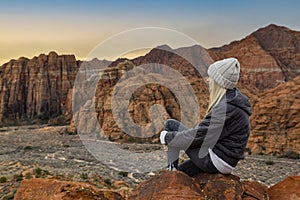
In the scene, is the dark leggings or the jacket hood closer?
the jacket hood

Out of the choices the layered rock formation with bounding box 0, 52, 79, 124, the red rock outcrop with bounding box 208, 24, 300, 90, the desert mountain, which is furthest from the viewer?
the red rock outcrop with bounding box 208, 24, 300, 90

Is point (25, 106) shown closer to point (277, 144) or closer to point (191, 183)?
point (277, 144)

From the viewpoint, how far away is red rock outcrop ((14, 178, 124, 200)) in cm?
405

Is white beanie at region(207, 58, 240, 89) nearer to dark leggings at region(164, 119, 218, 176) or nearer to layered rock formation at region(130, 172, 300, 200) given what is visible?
dark leggings at region(164, 119, 218, 176)

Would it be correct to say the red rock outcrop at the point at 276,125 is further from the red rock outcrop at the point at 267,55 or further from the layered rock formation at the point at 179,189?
the red rock outcrop at the point at 267,55

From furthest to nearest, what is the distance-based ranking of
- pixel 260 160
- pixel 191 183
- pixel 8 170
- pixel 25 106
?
1. pixel 25 106
2. pixel 260 160
3. pixel 8 170
4. pixel 191 183

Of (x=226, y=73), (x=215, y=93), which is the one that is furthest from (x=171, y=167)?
(x=226, y=73)

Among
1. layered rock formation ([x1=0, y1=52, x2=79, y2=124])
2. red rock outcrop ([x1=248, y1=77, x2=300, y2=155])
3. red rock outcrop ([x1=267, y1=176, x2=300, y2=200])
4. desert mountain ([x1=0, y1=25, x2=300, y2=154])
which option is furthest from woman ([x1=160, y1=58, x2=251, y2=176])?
layered rock formation ([x1=0, y1=52, x2=79, y2=124])

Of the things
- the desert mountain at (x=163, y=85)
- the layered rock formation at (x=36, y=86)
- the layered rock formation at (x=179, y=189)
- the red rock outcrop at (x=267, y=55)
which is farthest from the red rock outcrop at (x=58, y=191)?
the red rock outcrop at (x=267, y=55)

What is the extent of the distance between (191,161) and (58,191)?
5.04 feet

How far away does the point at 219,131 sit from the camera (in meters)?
3.95

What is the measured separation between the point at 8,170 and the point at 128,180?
5.49 metres

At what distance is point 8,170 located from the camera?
16438 mm

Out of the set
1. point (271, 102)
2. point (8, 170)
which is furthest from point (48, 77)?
point (8, 170)
